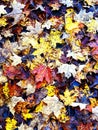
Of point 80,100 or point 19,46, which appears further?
point 19,46

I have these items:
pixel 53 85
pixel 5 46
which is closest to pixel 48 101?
pixel 53 85

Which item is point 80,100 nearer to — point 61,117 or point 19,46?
point 61,117

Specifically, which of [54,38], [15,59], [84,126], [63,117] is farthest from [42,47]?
[84,126]

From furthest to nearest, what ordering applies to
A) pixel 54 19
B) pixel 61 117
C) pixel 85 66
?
1. pixel 54 19
2. pixel 85 66
3. pixel 61 117

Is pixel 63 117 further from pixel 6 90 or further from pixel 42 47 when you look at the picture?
pixel 42 47

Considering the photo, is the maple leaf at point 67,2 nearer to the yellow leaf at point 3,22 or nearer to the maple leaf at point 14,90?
the yellow leaf at point 3,22

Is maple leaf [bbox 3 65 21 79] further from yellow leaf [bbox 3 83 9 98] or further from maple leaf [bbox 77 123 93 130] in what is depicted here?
maple leaf [bbox 77 123 93 130]

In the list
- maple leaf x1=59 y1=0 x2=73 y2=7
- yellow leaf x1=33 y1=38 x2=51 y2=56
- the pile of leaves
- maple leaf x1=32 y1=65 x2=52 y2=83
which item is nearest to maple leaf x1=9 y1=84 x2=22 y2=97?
the pile of leaves

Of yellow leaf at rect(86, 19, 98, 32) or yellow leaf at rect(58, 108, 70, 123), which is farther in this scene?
yellow leaf at rect(86, 19, 98, 32)
